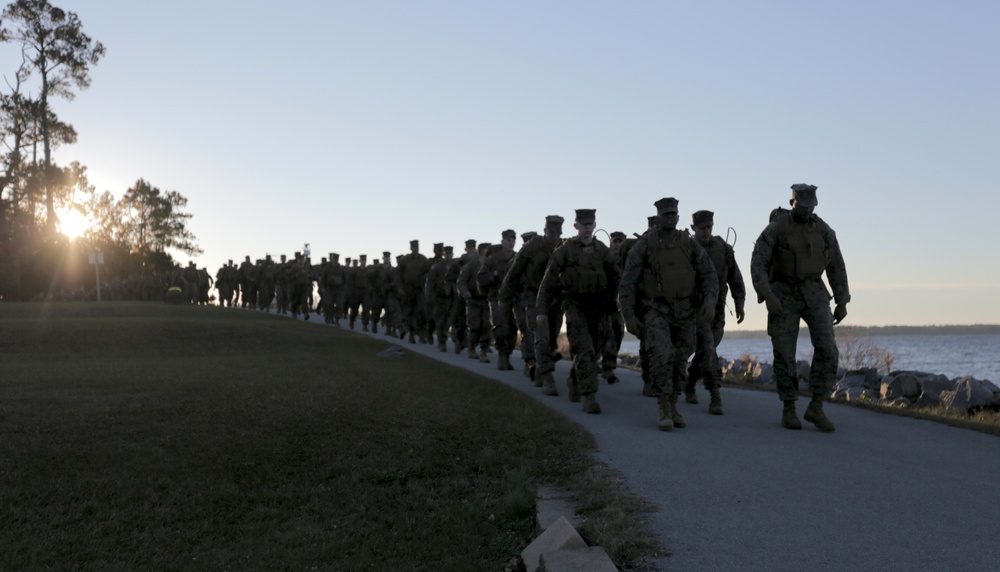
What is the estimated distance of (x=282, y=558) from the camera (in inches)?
265

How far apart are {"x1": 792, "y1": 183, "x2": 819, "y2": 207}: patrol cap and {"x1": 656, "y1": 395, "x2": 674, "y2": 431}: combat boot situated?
2551 millimetres

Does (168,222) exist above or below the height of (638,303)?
above

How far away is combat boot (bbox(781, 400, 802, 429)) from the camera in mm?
10109

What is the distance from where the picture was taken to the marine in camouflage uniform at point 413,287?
23781 millimetres

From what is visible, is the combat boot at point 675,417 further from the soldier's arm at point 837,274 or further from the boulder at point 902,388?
the boulder at point 902,388

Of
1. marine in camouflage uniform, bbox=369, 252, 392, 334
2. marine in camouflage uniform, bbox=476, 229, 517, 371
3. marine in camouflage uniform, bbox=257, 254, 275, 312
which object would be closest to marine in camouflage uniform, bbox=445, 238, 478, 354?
marine in camouflage uniform, bbox=476, 229, 517, 371

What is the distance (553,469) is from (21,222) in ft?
161

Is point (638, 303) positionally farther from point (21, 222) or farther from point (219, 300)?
point (21, 222)

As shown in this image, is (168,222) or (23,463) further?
(168,222)

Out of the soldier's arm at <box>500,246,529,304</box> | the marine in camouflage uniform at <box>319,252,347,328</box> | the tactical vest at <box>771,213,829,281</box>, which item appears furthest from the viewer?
the marine in camouflage uniform at <box>319,252,347,328</box>

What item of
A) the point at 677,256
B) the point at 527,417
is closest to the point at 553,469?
the point at 527,417

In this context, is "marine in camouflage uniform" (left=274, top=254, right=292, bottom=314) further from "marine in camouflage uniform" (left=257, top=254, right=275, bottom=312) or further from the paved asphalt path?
the paved asphalt path

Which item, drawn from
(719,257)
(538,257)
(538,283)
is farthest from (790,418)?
(538,283)

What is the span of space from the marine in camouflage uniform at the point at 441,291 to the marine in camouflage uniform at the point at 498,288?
2987 millimetres
